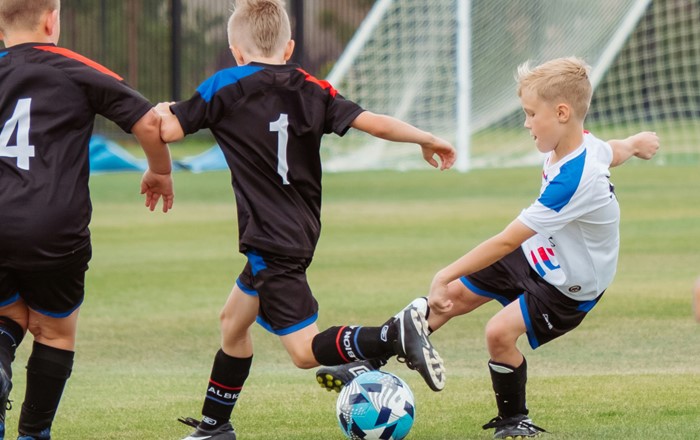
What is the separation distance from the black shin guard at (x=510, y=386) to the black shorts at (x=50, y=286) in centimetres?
181

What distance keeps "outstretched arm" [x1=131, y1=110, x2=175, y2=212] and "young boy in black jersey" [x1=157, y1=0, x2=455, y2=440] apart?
0.19 ft

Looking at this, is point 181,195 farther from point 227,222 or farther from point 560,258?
point 560,258

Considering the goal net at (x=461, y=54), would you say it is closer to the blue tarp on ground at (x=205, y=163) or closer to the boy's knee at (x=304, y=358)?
the blue tarp on ground at (x=205, y=163)

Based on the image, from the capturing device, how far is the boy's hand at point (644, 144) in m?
5.72

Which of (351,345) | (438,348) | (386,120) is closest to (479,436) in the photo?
(351,345)

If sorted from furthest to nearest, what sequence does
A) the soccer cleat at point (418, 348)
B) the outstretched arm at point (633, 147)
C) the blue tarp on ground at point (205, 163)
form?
the blue tarp on ground at point (205, 163) < the outstretched arm at point (633, 147) < the soccer cleat at point (418, 348)

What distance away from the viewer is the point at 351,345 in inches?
193

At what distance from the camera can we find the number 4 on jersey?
15.9 feet

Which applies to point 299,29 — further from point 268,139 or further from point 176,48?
point 268,139

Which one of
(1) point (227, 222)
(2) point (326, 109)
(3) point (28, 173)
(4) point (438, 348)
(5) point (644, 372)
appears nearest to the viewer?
(3) point (28, 173)

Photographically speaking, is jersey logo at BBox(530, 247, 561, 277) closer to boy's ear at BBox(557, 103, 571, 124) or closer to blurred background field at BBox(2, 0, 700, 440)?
boy's ear at BBox(557, 103, 571, 124)

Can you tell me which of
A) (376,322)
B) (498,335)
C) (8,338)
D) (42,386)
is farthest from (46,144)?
(376,322)

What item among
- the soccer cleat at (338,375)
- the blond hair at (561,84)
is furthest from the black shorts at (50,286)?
the blond hair at (561,84)

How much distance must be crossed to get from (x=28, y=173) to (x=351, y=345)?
1.44m
